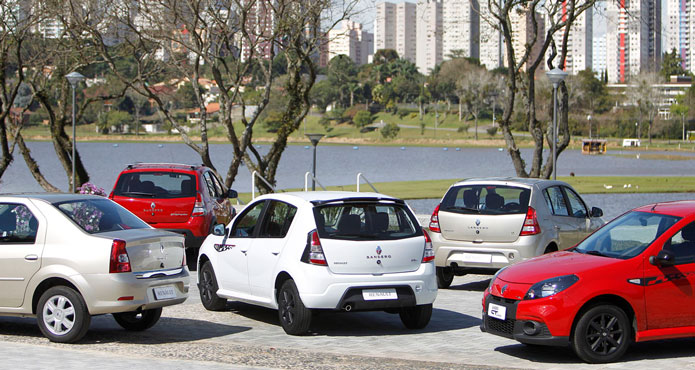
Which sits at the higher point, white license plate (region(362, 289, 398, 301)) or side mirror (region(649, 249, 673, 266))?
side mirror (region(649, 249, 673, 266))

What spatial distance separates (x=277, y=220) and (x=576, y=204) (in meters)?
6.27

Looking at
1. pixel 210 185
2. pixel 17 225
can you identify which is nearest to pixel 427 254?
pixel 17 225

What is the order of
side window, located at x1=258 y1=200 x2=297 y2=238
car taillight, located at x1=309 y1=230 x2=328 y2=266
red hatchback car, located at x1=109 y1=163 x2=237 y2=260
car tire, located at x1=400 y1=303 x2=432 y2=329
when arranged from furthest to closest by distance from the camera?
1. red hatchback car, located at x1=109 y1=163 x2=237 y2=260
2. car tire, located at x1=400 y1=303 x2=432 y2=329
3. side window, located at x1=258 y1=200 x2=297 y2=238
4. car taillight, located at x1=309 y1=230 x2=328 y2=266

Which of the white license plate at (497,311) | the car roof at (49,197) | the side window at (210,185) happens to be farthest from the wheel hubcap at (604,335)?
the side window at (210,185)

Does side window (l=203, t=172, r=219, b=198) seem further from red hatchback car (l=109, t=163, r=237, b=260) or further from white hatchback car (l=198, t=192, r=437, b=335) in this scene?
white hatchback car (l=198, t=192, r=437, b=335)

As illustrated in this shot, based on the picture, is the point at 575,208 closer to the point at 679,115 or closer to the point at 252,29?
the point at 252,29

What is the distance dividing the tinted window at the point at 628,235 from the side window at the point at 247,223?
380cm

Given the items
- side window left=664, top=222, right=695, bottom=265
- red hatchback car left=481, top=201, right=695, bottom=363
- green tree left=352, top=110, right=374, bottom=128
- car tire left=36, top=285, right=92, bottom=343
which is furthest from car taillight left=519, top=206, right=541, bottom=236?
green tree left=352, top=110, right=374, bottom=128

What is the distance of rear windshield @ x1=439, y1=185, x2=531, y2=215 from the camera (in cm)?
1378

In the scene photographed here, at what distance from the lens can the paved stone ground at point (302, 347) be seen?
8938 mm

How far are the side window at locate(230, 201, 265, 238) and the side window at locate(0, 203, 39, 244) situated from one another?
2.52m

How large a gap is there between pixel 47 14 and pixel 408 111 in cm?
14769

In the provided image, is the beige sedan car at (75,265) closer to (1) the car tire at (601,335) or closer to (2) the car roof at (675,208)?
(1) the car tire at (601,335)

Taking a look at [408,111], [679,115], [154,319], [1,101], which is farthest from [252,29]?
[408,111]
